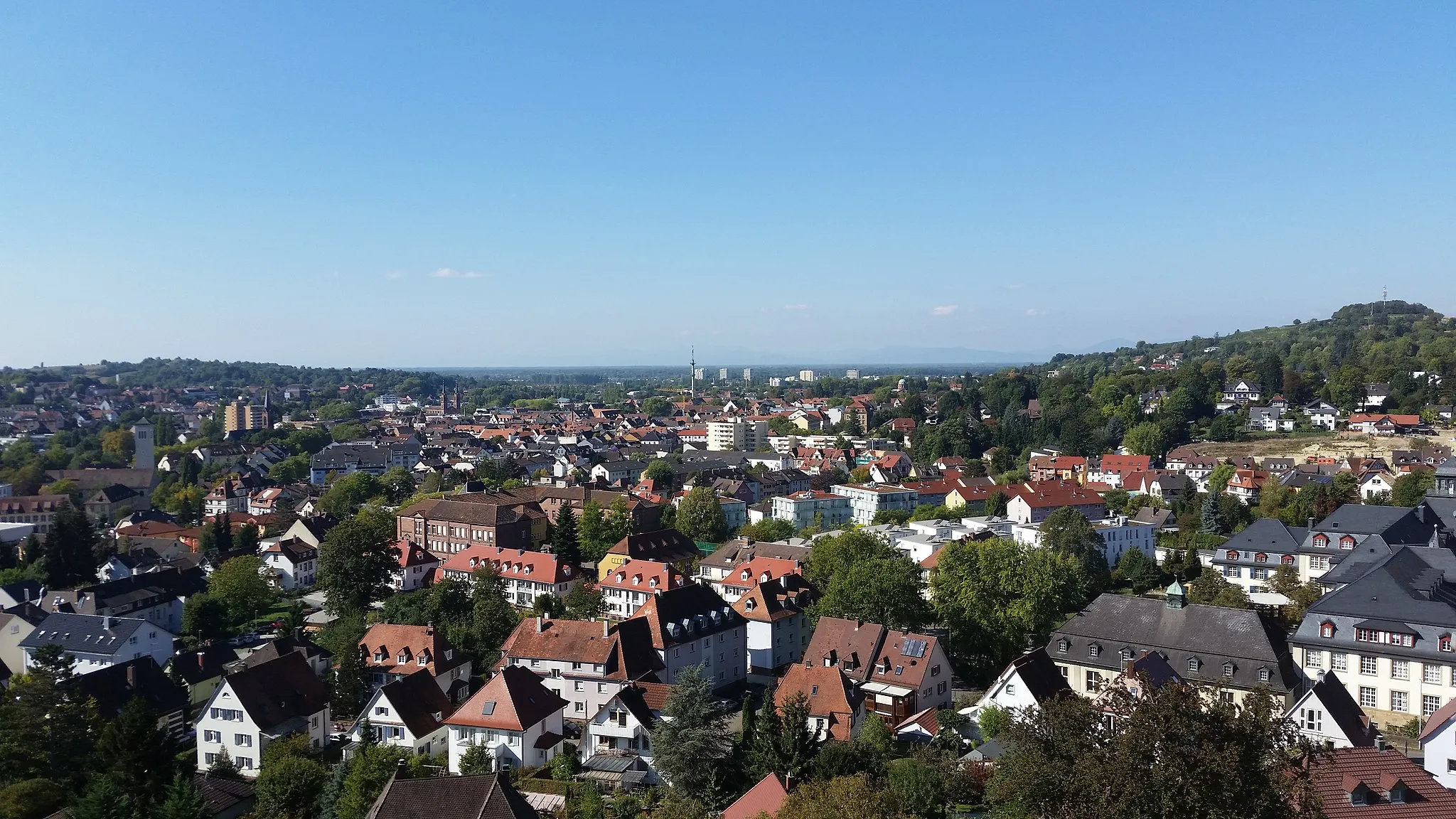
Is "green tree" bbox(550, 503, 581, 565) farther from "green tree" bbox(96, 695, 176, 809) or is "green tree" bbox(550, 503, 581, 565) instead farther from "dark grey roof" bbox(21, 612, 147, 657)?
"green tree" bbox(96, 695, 176, 809)

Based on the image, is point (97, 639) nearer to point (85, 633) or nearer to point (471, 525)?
point (85, 633)

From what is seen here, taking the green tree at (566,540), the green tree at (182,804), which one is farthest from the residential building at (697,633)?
the green tree at (566,540)

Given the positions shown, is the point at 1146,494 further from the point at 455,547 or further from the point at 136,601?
the point at 136,601

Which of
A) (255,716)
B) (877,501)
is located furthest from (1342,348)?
(255,716)

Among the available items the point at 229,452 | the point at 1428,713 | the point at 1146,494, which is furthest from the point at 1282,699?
the point at 229,452

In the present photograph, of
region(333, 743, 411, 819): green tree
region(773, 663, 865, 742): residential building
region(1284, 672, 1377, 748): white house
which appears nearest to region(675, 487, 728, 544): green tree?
region(773, 663, 865, 742): residential building

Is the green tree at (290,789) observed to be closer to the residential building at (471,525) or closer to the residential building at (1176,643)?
the residential building at (1176,643)
